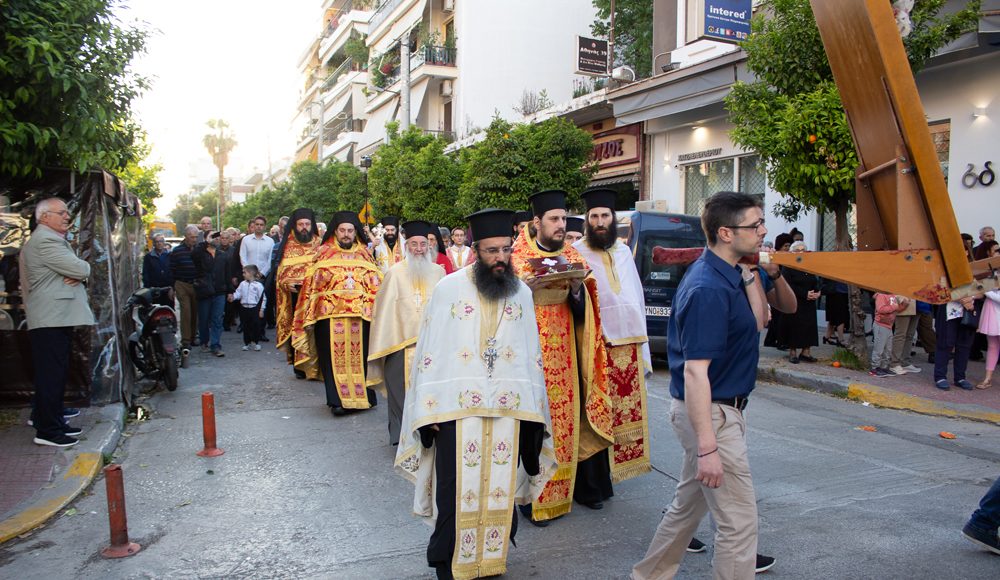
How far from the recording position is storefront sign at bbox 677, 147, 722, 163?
18.1 m

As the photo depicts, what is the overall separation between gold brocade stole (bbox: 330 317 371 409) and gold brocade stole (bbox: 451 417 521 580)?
462 centimetres

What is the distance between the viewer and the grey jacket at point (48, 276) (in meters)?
6.70

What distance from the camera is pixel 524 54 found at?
3303cm

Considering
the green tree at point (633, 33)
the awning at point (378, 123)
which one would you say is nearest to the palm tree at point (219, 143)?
the awning at point (378, 123)

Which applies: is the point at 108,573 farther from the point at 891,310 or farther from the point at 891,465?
the point at 891,310

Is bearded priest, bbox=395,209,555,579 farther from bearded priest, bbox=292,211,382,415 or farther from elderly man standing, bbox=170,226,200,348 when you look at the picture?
elderly man standing, bbox=170,226,200,348

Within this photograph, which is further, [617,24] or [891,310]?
→ [617,24]

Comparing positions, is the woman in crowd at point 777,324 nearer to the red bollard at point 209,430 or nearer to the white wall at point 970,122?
the white wall at point 970,122

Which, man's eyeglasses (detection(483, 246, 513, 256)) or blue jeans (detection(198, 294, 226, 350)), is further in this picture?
blue jeans (detection(198, 294, 226, 350))

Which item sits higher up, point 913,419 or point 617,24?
point 617,24

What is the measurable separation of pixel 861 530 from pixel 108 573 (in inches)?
174

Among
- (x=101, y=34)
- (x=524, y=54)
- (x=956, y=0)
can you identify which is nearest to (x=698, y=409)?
(x=101, y=34)

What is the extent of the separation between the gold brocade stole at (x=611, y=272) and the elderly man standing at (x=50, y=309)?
14.6ft

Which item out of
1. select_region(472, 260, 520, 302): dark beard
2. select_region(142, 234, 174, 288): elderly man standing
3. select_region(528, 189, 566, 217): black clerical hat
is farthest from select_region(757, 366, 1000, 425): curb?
select_region(142, 234, 174, 288): elderly man standing
